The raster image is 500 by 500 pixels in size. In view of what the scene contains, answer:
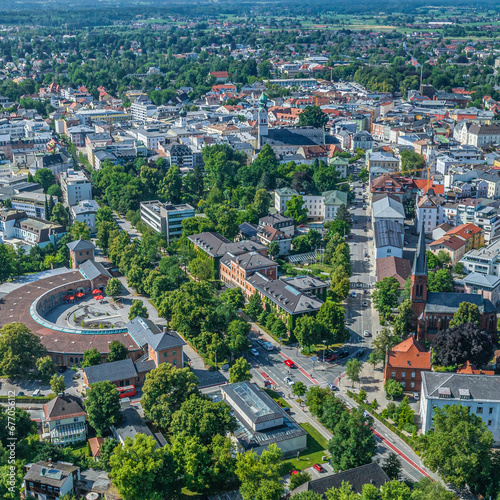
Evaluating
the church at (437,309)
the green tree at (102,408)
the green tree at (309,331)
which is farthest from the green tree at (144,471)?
the church at (437,309)

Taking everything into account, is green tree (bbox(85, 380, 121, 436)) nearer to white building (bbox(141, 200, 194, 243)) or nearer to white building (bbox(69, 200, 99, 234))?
white building (bbox(141, 200, 194, 243))

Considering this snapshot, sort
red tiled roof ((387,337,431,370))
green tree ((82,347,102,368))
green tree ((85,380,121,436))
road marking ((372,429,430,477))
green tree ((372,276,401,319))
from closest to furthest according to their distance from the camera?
road marking ((372,429,430,477)) < green tree ((85,380,121,436)) < red tiled roof ((387,337,431,370)) < green tree ((82,347,102,368)) < green tree ((372,276,401,319))

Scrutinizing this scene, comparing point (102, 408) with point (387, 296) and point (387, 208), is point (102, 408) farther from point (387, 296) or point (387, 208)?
point (387, 208)

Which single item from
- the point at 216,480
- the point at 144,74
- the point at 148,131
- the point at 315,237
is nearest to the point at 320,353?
the point at 216,480

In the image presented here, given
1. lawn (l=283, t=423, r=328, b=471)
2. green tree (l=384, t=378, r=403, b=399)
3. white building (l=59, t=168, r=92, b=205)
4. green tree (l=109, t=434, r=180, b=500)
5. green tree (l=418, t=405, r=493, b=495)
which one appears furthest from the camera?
white building (l=59, t=168, r=92, b=205)

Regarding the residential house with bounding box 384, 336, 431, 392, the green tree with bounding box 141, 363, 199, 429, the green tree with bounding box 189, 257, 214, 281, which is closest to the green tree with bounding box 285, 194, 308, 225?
the green tree with bounding box 189, 257, 214, 281

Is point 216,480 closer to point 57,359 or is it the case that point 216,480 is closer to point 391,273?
point 57,359
